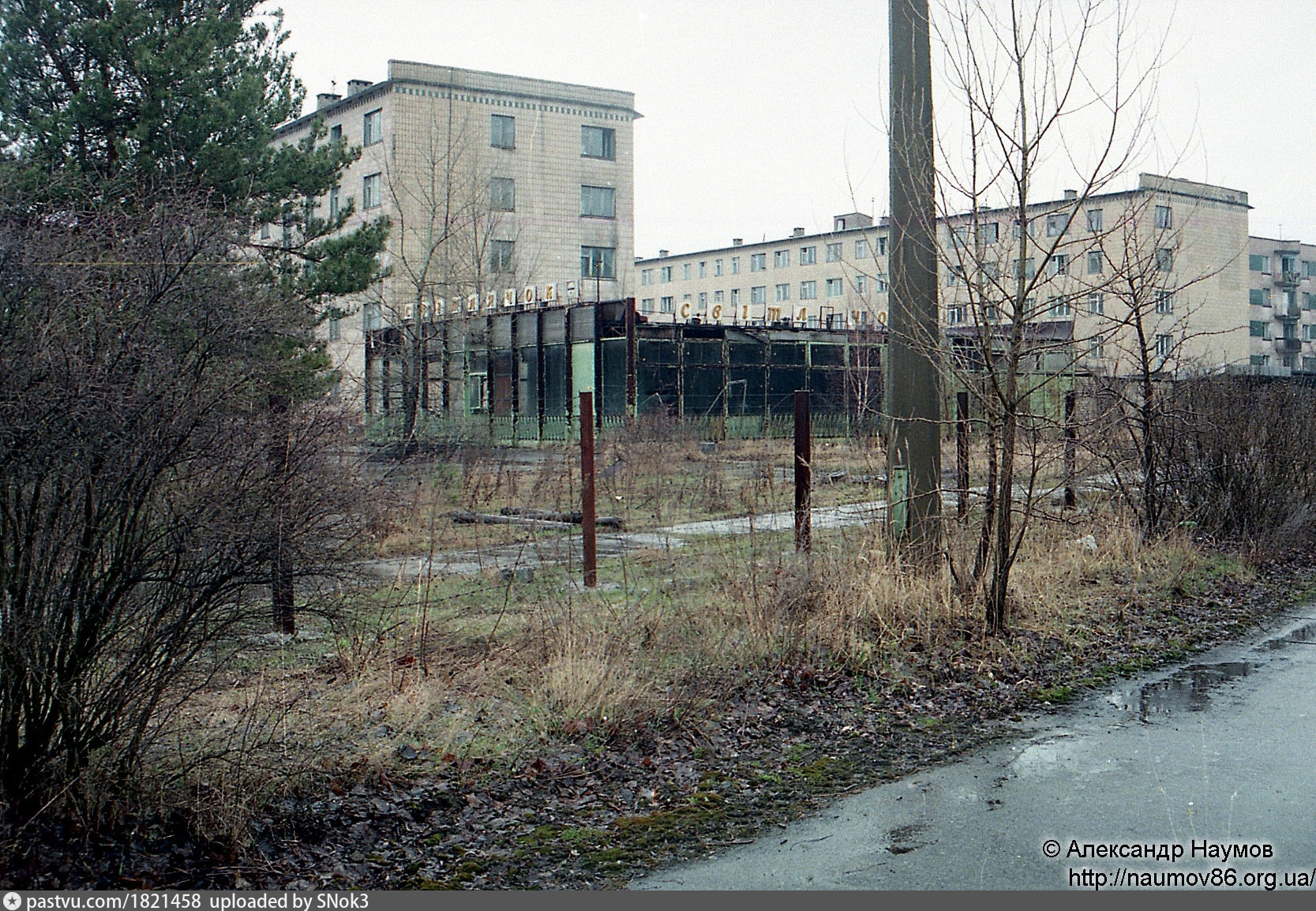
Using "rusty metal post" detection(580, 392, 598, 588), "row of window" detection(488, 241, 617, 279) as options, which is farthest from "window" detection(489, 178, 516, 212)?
"rusty metal post" detection(580, 392, 598, 588)

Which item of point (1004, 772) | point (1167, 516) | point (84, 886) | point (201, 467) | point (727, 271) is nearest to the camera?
point (84, 886)

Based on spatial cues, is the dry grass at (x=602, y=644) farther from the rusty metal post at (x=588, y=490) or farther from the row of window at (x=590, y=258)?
the row of window at (x=590, y=258)

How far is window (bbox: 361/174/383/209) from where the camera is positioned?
5203 cm

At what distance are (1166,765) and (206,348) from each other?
5261 millimetres

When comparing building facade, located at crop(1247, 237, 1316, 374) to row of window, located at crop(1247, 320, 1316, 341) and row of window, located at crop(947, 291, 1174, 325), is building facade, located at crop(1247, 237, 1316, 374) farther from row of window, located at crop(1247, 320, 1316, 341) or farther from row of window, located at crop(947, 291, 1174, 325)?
row of window, located at crop(947, 291, 1174, 325)

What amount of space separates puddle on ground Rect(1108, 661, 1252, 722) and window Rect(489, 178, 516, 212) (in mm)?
44846

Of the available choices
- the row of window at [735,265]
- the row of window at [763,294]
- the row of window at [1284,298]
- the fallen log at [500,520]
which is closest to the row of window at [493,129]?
the row of window at [763,294]

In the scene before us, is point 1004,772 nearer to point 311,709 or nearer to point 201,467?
point 311,709

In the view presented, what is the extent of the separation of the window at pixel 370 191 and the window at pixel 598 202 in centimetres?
956

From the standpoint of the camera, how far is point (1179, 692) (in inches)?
303

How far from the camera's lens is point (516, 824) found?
5.14 m

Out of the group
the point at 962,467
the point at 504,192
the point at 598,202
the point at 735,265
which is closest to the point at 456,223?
the point at 504,192

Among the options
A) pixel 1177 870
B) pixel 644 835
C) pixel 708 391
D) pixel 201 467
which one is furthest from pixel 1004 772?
pixel 708 391

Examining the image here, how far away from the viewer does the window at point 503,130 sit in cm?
5109
